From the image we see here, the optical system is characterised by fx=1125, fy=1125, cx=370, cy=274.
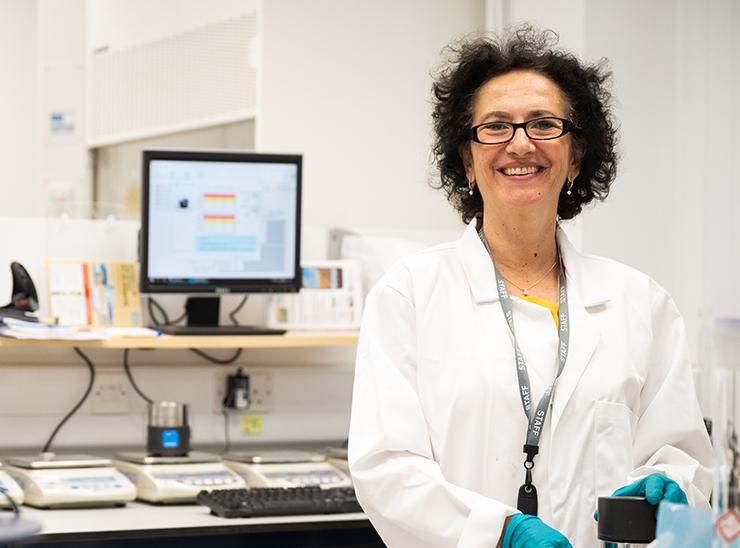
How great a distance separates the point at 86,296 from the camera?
2963 millimetres

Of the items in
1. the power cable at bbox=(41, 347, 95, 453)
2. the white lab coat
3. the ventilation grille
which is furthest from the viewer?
the ventilation grille

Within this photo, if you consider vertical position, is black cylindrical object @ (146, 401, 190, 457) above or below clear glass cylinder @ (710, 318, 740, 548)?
below

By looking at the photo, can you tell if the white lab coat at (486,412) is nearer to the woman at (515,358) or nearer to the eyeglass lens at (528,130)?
the woman at (515,358)

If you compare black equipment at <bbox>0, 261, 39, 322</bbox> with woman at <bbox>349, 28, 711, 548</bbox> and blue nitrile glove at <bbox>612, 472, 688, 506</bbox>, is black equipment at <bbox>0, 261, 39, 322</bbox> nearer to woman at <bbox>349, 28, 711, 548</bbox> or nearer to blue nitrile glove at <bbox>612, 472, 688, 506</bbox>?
woman at <bbox>349, 28, 711, 548</bbox>

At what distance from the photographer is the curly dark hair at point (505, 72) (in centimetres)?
187

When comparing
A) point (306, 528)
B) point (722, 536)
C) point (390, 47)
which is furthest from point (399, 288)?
point (390, 47)

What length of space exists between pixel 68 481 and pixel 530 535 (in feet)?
4.86

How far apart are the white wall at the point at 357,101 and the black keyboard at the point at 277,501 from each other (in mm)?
1016

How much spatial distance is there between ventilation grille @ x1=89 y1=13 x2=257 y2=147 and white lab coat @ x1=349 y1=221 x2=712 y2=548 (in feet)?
6.78

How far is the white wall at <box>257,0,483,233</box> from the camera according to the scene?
3455mm

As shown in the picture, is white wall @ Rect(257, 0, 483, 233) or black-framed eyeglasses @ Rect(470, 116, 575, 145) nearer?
black-framed eyeglasses @ Rect(470, 116, 575, 145)

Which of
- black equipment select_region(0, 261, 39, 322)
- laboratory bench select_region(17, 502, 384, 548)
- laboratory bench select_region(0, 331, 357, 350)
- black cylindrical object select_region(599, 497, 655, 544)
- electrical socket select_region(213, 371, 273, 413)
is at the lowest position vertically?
laboratory bench select_region(17, 502, 384, 548)

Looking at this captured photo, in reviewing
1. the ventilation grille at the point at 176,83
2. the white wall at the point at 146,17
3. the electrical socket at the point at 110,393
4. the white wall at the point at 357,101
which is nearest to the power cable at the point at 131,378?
the electrical socket at the point at 110,393

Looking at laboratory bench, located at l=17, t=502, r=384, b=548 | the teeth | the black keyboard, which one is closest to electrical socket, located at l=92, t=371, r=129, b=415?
laboratory bench, located at l=17, t=502, r=384, b=548
